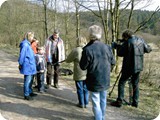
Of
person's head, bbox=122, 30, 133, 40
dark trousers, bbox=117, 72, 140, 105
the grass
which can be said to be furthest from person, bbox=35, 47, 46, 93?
person's head, bbox=122, 30, 133, 40

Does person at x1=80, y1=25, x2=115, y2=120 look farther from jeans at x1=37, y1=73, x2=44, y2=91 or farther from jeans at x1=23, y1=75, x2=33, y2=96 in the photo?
jeans at x1=37, y1=73, x2=44, y2=91

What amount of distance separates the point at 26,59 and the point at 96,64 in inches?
89.7

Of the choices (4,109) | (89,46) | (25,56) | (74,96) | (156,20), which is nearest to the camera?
(89,46)

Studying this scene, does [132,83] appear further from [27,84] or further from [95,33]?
[27,84]

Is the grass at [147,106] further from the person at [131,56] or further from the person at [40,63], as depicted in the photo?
the person at [40,63]

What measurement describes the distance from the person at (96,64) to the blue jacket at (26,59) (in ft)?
6.58

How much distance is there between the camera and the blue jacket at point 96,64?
165 inches

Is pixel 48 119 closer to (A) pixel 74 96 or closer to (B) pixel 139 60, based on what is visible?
(A) pixel 74 96

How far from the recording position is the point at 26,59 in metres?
5.91

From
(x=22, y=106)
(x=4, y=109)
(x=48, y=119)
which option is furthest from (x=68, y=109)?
(x=4, y=109)

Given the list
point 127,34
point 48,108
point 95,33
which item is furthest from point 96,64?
point 48,108

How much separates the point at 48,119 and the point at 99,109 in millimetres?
1120

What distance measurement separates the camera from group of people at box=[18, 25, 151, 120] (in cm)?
424

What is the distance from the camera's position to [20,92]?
21.6 feet
